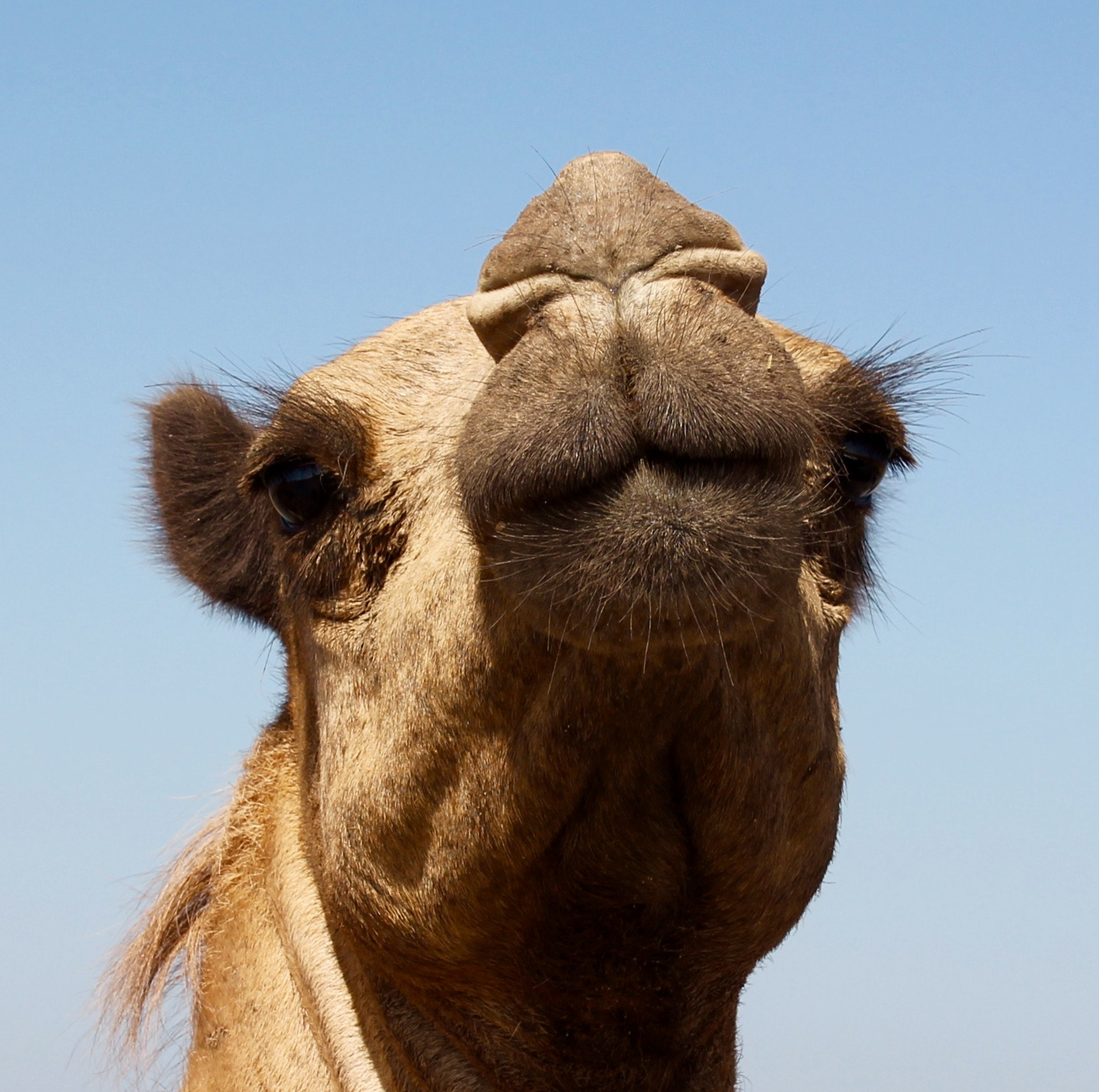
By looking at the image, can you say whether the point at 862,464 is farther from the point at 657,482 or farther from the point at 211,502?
the point at 211,502

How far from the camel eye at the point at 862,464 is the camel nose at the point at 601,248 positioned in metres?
0.84

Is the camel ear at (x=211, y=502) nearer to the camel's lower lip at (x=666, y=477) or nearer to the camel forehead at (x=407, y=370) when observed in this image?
the camel forehead at (x=407, y=370)

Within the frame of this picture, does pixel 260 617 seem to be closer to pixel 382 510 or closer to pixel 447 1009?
pixel 382 510

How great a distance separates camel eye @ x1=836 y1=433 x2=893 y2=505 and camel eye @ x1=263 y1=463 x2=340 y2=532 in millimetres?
1352

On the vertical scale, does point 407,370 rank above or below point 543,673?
above

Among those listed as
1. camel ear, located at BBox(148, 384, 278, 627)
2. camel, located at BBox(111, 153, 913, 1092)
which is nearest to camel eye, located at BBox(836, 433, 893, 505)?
camel, located at BBox(111, 153, 913, 1092)

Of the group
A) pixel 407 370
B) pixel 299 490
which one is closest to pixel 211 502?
pixel 299 490

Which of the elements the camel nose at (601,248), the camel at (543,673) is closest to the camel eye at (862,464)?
the camel at (543,673)

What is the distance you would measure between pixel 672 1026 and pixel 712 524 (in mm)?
1588

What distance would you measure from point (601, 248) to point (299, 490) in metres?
1.38

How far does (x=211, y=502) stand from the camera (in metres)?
5.12

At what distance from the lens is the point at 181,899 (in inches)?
199

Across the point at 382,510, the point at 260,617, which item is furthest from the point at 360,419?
the point at 260,617

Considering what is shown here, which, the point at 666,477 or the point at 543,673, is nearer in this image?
the point at 666,477
